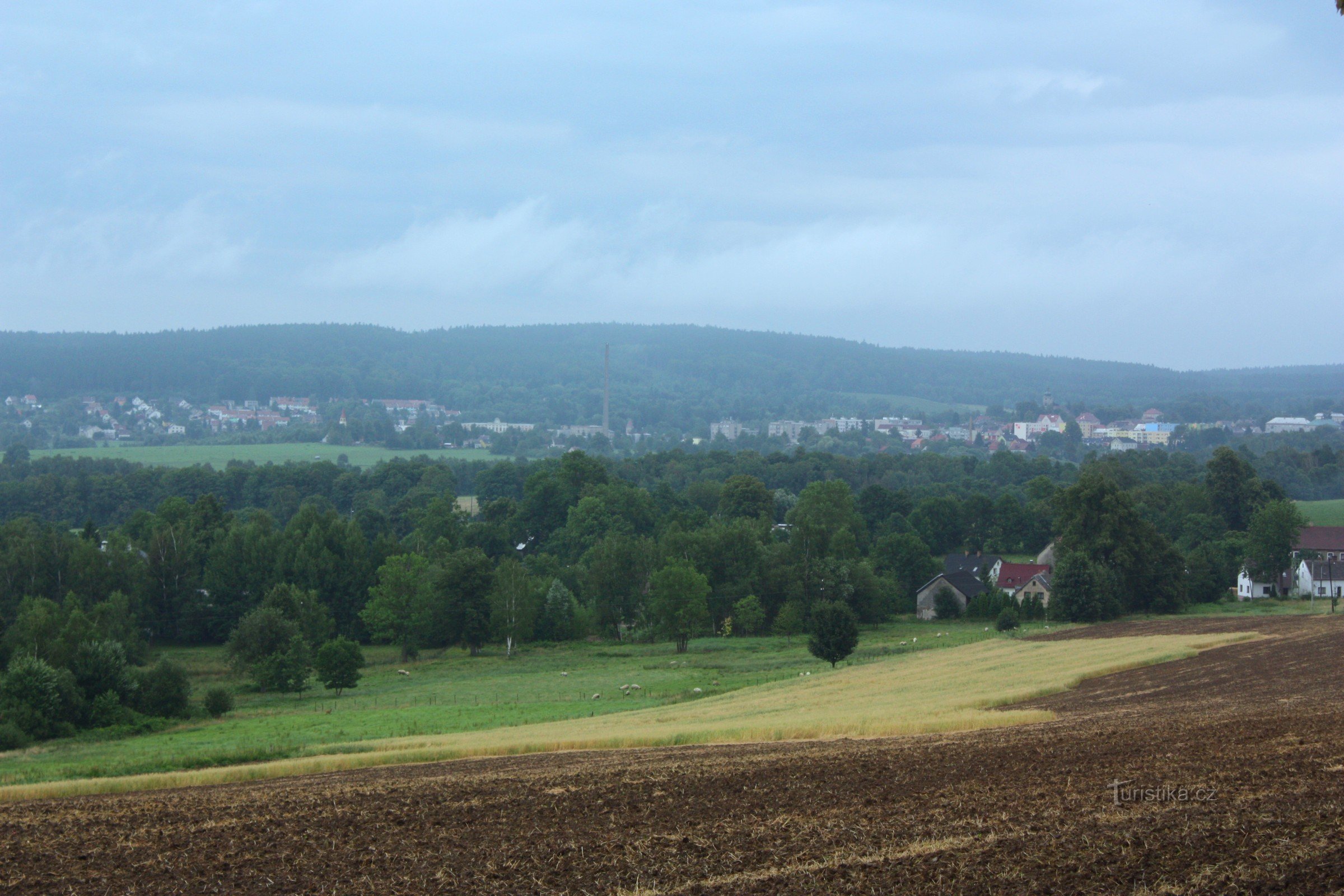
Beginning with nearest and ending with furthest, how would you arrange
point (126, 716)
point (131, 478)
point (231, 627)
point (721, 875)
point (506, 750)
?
point (721, 875) → point (506, 750) → point (126, 716) → point (231, 627) → point (131, 478)

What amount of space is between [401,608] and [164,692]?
25.2 metres

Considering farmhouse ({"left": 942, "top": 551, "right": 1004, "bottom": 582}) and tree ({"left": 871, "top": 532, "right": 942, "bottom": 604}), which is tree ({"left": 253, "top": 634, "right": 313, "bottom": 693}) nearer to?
tree ({"left": 871, "top": 532, "right": 942, "bottom": 604})

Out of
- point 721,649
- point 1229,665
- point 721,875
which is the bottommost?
point 721,649

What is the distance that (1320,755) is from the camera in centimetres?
1836

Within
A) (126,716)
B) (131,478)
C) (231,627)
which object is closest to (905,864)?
(126,716)

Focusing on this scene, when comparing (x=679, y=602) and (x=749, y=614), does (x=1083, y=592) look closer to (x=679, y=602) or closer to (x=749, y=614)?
(x=749, y=614)

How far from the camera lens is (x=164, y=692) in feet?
150

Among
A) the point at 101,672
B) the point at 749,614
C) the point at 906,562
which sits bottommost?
the point at 749,614

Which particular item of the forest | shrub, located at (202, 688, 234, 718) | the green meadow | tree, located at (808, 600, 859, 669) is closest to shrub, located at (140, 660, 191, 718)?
the forest

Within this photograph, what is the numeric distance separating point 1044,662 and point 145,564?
58191 millimetres

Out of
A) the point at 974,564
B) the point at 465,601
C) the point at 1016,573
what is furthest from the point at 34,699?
the point at 974,564

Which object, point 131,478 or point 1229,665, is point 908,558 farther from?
point 131,478

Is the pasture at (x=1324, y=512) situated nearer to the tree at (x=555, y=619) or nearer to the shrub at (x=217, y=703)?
the tree at (x=555, y=619)

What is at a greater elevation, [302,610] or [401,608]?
[302,610]
